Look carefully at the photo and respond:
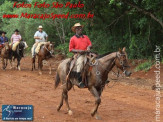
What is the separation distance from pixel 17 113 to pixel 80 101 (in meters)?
2.94

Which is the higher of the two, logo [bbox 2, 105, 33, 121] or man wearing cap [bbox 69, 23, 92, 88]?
man wearing cap [bbox 69, 23, 92, 88]

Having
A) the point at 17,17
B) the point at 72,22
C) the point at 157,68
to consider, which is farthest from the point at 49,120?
the point at 17,17

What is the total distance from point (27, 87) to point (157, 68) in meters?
7.56

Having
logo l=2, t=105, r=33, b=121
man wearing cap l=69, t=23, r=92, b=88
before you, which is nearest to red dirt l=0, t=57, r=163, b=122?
logo l=2, t=105, r=33, b=121

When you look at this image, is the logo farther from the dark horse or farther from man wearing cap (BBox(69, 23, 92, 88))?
the dark horse

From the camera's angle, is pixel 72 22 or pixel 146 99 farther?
pixel 72 22

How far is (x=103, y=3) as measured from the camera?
60.3 feet

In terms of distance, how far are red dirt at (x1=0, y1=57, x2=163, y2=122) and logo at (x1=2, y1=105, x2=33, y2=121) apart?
0.23 m

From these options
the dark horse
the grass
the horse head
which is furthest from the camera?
the dark horse

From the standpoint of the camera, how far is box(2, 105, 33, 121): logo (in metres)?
7.71

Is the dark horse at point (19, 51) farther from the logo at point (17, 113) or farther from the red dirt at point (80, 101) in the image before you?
the logo at point (17, 113)

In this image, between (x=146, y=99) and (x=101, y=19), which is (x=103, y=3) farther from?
(x=146, y=99)

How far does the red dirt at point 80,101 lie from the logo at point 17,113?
23 centimetres

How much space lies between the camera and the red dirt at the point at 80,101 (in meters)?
8.22
